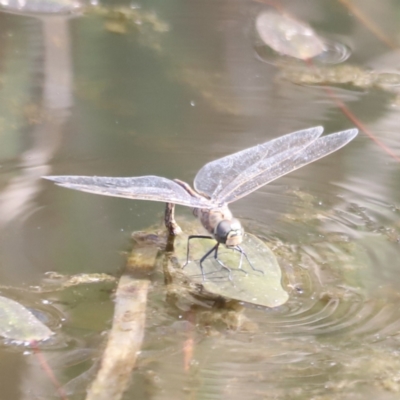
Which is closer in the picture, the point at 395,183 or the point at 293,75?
the point at 395,183

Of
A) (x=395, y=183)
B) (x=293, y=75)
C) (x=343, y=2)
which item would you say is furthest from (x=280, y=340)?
(x=343, y=2)

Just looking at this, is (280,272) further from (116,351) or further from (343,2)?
(343,2)

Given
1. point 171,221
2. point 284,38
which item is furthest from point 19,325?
point 284,38

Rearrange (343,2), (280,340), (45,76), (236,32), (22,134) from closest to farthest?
(280,340) → (22,134) → (45,76) → (236,32) → (343,2)

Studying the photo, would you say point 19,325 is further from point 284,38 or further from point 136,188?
point 284,38

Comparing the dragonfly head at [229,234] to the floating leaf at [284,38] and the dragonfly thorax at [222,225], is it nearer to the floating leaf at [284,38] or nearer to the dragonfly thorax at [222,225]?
the dragonfly thorax at [222,225]

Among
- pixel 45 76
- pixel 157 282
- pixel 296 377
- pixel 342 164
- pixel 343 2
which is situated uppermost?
pixel 343 2

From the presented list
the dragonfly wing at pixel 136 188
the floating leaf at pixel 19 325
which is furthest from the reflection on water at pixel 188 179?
the dragonfly wing at pixel 136 188
